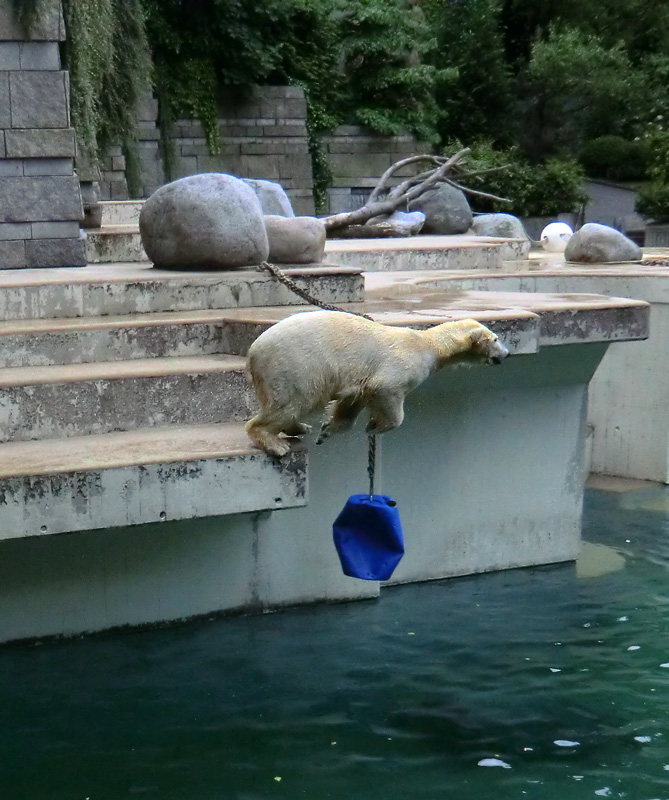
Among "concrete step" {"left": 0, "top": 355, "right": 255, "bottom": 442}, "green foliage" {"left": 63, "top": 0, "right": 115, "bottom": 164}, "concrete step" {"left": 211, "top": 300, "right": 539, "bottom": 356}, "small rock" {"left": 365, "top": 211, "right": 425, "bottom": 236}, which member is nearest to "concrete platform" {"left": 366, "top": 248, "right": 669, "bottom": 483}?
"concrete step" {"left": 211, "top": 300, "right": 539, "bottom": 356}

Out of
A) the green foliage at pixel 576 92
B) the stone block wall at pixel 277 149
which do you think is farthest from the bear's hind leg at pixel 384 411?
the green foliage at pixel 576 92

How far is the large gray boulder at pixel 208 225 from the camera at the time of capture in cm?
664

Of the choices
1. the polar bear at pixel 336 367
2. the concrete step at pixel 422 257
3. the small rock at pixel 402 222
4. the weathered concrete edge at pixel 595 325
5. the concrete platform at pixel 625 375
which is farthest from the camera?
the small rock at pixel 402 222

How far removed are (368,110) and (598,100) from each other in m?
7.08

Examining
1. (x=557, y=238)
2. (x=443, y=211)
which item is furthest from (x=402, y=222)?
(x=557, y=238)

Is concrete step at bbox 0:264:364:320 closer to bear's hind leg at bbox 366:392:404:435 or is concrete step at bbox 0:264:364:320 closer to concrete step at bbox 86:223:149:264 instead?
bear's hind leg at bbox 366:392:404:435

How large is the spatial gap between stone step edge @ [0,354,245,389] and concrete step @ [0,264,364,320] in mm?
621

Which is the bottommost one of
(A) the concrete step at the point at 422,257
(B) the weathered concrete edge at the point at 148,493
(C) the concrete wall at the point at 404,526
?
(C) the concrete wall at the point at 404,526

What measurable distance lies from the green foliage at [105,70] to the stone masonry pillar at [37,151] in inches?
55.0

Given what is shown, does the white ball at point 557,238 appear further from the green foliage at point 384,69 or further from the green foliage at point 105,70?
the green foliage at point 384,69

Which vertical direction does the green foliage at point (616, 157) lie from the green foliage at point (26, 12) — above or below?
above

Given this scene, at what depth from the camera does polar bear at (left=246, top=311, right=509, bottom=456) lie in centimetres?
445

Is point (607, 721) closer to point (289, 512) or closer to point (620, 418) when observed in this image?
point (289, 512)

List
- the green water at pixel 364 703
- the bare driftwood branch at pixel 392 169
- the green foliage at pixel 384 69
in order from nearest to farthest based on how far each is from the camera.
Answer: the green water at pixel 364 703 < the bare driftwood branch at pixel 392 169 < the green foliage at pixel 384 69
